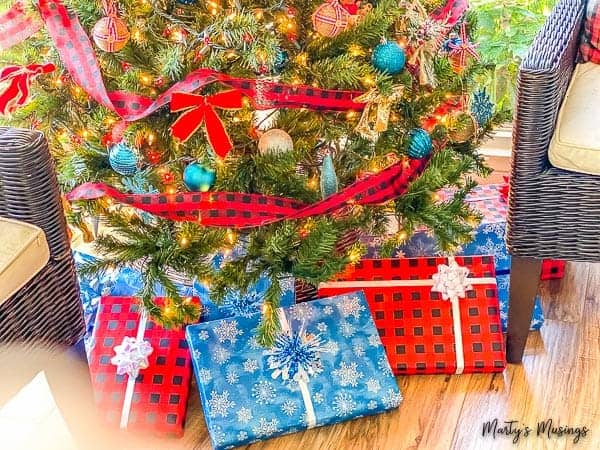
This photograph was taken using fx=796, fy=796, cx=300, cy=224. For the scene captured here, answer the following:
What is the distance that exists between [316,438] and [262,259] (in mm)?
375

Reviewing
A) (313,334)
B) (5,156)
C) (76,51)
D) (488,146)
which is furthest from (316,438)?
(488,146)

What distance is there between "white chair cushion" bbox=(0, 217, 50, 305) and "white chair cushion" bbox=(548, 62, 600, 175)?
0.93m

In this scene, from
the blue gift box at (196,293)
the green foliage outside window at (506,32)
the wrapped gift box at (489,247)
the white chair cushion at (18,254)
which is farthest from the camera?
the green foliage outside window at (506,32)

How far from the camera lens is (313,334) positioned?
1.68 metres

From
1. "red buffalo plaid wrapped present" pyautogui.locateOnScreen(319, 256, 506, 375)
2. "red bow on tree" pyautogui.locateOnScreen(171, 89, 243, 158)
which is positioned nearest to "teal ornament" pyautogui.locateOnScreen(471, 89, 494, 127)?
"red buffalo plaid wrapped present" pyautogui.locateOnScreen(319, 256, 506, 375)

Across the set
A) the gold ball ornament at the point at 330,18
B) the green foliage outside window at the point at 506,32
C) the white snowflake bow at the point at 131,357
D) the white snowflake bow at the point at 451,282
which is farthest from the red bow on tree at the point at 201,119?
the green foliage outside window at the point at 506,32

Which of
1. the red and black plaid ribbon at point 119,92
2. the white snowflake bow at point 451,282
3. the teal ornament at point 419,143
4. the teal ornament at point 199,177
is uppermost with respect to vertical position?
the red and black plaid ribbon at point 119,92

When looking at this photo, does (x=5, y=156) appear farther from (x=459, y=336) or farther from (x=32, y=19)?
(x=459, y=336)

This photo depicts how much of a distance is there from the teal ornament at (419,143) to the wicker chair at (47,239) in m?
0.73

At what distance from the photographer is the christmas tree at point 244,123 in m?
1.54

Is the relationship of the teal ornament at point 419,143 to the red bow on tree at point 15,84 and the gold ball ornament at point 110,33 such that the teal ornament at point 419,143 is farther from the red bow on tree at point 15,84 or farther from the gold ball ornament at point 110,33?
the red bow on tree at point 15,84

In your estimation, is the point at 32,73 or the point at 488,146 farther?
the point at 488,146

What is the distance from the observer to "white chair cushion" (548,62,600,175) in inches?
57.2

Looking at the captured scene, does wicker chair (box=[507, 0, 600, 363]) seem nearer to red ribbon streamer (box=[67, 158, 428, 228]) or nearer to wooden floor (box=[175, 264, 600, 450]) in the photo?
wooden floor (box=[175, 264, 600, 450])
